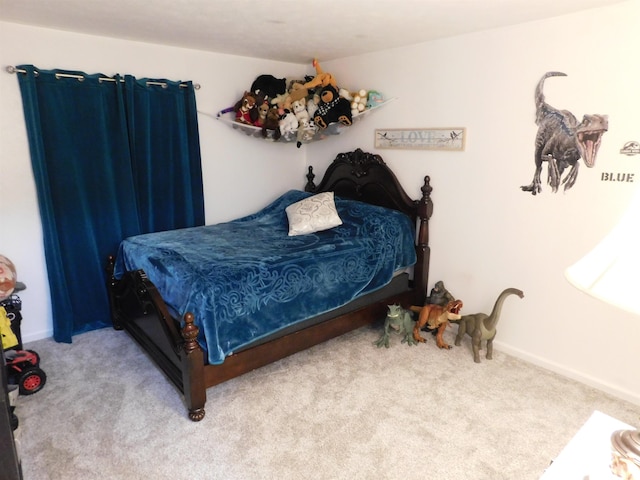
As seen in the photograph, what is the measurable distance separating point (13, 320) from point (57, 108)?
148 centimetres

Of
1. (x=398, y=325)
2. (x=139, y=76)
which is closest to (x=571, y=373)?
(x=398, y=325)

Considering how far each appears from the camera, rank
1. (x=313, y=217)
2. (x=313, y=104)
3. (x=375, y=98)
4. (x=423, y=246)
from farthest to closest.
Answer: (x=313, y=104), (x=375, y=98), (x=423, y=246), (x=313, y=217)

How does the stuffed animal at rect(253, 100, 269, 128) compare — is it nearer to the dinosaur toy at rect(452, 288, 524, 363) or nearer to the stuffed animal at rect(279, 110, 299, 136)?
the stuffed animal at rect(279, 110, 299, 136)

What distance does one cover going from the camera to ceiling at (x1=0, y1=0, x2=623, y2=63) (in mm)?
2297

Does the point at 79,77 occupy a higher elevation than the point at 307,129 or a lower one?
higher

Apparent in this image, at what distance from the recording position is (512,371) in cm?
277

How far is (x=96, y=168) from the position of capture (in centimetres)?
316

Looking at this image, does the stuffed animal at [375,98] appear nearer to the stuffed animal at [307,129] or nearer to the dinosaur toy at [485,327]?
the stuffed animal at [307,129]

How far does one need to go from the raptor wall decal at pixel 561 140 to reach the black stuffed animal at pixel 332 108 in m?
1.47

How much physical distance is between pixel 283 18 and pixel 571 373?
2.90 m

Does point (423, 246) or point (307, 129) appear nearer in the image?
point (423, 246)

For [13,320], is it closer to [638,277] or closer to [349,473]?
[349,473]

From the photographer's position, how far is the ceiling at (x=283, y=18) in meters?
2.30

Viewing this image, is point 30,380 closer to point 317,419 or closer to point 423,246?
point 317,419
